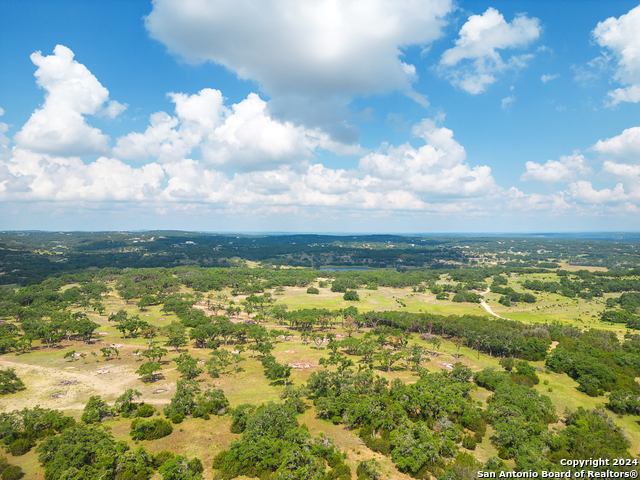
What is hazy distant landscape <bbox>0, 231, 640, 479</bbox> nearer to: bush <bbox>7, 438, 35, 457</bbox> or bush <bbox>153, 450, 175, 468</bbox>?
bush <bbox>153, 450, 175, 468</bbox>

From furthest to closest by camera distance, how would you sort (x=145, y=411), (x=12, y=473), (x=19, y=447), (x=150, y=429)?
(x=145, y=411) → (x=150, y=429) → (x=19, y=447) → (x=12, y=473)

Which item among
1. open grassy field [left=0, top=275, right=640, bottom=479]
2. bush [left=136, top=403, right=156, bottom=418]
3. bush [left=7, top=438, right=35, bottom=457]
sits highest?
bush [left=7, top=438, right=35, bottom=457]

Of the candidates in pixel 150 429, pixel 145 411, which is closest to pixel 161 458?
pixel 150 429

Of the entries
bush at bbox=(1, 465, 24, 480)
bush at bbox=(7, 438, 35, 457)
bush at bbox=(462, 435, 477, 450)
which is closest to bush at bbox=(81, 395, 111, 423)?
bush at bbox=(7, 438, 35, 457)

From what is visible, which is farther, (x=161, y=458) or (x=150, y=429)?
(x=150, y=429)

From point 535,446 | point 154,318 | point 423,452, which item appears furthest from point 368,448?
point 154,318

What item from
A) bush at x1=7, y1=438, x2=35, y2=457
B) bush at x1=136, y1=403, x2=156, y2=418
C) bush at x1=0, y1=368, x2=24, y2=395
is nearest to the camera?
bush at x1=7, y1=438, x2=35, y2=457

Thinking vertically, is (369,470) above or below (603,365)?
below

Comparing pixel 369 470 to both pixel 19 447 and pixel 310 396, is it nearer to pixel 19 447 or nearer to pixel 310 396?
pixel 310 396
